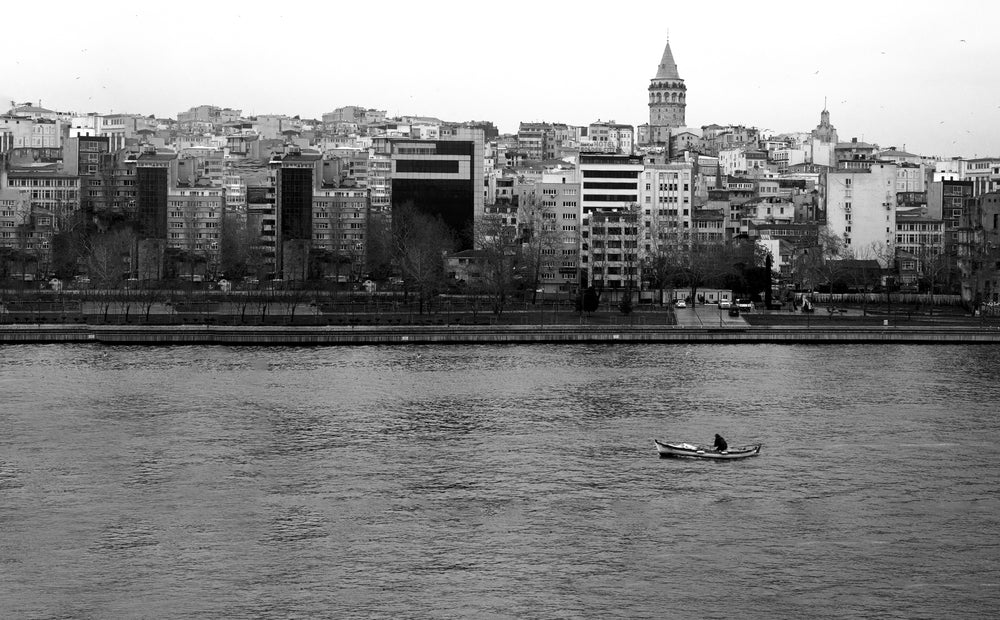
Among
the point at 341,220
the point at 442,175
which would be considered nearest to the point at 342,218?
the point at 341,220

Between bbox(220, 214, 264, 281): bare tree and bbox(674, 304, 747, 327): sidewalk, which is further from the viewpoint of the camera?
bbox(220, 214, 264, 281): bare tree

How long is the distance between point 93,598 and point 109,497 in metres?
6.00

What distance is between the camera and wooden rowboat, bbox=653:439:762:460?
32.0m

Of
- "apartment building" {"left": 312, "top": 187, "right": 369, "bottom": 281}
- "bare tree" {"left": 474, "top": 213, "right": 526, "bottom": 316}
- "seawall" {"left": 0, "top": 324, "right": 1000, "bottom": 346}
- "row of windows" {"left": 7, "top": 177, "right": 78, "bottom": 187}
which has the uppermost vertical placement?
"row of windows" {"left": 7, "top": 177, "right": 78, "bottom": 187}

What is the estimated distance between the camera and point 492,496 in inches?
1115

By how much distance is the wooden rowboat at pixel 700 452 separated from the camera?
32.0 meters

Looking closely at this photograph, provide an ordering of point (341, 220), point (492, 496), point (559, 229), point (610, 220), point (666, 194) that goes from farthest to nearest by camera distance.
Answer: point (341, 220)
point (666, 194)
point (559, 229)
point (610, 220)
point (492, 496)

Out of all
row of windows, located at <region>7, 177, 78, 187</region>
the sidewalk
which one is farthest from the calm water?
row of windows, located at <region>7, 177, 78, 187</region>

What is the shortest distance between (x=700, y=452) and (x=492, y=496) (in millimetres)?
5739

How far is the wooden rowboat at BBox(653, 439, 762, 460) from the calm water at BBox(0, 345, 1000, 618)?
15.8 inches

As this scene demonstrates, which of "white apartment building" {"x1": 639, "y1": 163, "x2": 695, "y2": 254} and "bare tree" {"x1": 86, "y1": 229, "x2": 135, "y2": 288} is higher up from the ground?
"white apartment building" {"x1": 639, "y1": 163, "x2": 695, "y2": 254}

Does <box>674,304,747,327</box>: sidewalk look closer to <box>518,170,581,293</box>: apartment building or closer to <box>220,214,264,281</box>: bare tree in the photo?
<box>518,170,581,293</box>: apartment building

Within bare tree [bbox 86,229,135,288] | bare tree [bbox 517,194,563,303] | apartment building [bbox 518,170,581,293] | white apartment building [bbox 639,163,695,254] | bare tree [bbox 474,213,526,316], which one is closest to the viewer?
bare tree [bbox 474,213,526,316]

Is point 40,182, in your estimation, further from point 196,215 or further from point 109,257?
point 109,257
